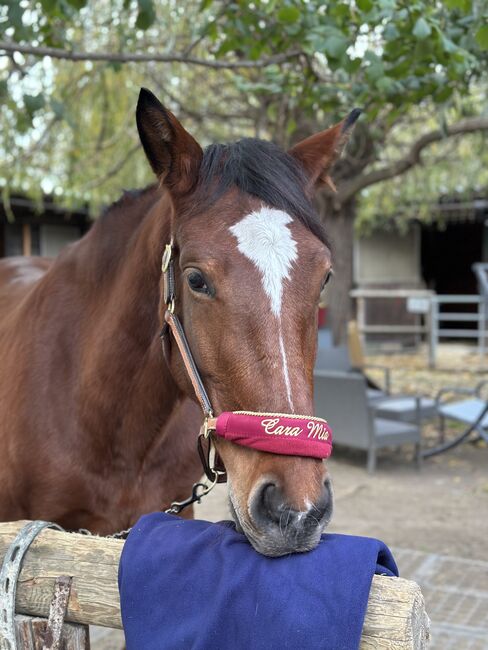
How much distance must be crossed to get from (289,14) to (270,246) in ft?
6.29

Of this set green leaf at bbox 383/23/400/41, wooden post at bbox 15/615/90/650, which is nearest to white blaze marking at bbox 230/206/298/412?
wooden post at bbox 15/615/90/650

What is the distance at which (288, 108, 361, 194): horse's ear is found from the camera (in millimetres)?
1979

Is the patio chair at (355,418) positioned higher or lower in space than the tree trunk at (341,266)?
lower

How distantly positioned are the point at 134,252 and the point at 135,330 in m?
0.26

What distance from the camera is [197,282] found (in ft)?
5.27

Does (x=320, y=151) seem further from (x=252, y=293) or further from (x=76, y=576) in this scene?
(x=76, y=576)

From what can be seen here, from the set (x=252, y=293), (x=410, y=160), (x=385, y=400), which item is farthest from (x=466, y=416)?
(x=252, y=293)

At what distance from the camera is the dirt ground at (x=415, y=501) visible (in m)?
4.75

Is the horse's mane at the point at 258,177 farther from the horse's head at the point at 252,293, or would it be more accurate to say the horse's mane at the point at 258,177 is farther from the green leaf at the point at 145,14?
the green leaf at the point at 145,14

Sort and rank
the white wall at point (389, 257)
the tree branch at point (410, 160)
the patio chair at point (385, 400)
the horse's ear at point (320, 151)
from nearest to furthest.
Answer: the horse's ear at point (320, 151)
the tree branch at point (410, 160)
the patio chair at point (385, 400)
the white wall at point (389, 257)

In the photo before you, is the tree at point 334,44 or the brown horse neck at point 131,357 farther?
the tree at point 334,44

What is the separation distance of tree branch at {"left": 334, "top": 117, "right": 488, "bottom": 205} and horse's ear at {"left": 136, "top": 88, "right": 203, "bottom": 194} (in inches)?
183

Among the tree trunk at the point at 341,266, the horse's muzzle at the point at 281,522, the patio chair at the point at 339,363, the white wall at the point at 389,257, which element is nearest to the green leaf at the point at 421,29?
the horse's muzzle at the point at 281,522

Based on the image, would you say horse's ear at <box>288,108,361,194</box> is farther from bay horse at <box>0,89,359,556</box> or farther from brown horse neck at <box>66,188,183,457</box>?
brown horse neck at <box>66,188,183,457</box>
